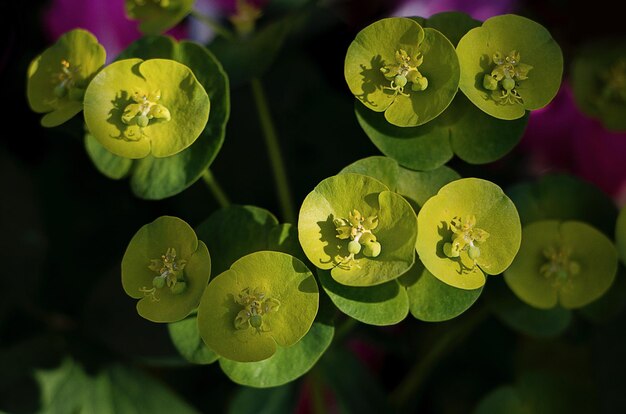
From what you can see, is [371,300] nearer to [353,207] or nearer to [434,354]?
[353,207]

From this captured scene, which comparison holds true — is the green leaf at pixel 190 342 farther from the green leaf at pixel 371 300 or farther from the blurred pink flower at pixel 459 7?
the blurred pink flower at pixel 459 7

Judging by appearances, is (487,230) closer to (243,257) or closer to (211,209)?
(243,257)

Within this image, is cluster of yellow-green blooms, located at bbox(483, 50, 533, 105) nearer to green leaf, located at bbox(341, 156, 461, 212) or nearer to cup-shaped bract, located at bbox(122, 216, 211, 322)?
green leaf, located at bbox(341, 156, 461, 212)

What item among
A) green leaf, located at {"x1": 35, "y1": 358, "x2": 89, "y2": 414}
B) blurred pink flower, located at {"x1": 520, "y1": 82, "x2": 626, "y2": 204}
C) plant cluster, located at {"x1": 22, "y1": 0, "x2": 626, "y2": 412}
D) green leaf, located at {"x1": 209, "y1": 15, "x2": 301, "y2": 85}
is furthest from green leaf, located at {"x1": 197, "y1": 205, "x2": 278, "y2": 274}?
blurred pink flower, located at {"x1": 520, "y1": 82, "x2": 626, "y2": 204}

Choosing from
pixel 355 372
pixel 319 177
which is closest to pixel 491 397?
pixel 355 372

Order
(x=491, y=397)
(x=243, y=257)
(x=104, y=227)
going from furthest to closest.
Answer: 1. (x=104, y=227)
2. (x=491, y=397)
3. (x=243, y=257)

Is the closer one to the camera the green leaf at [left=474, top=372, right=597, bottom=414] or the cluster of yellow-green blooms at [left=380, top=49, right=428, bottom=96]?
the cluster of yellow-green blooms at [left=380, top=49, right=428, bottom=96]

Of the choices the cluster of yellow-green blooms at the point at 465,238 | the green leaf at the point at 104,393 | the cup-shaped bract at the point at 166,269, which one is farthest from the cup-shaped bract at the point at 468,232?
the green leaf at the point at 104,393

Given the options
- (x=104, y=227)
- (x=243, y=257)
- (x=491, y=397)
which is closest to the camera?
Answer: (x=243, y=257)
